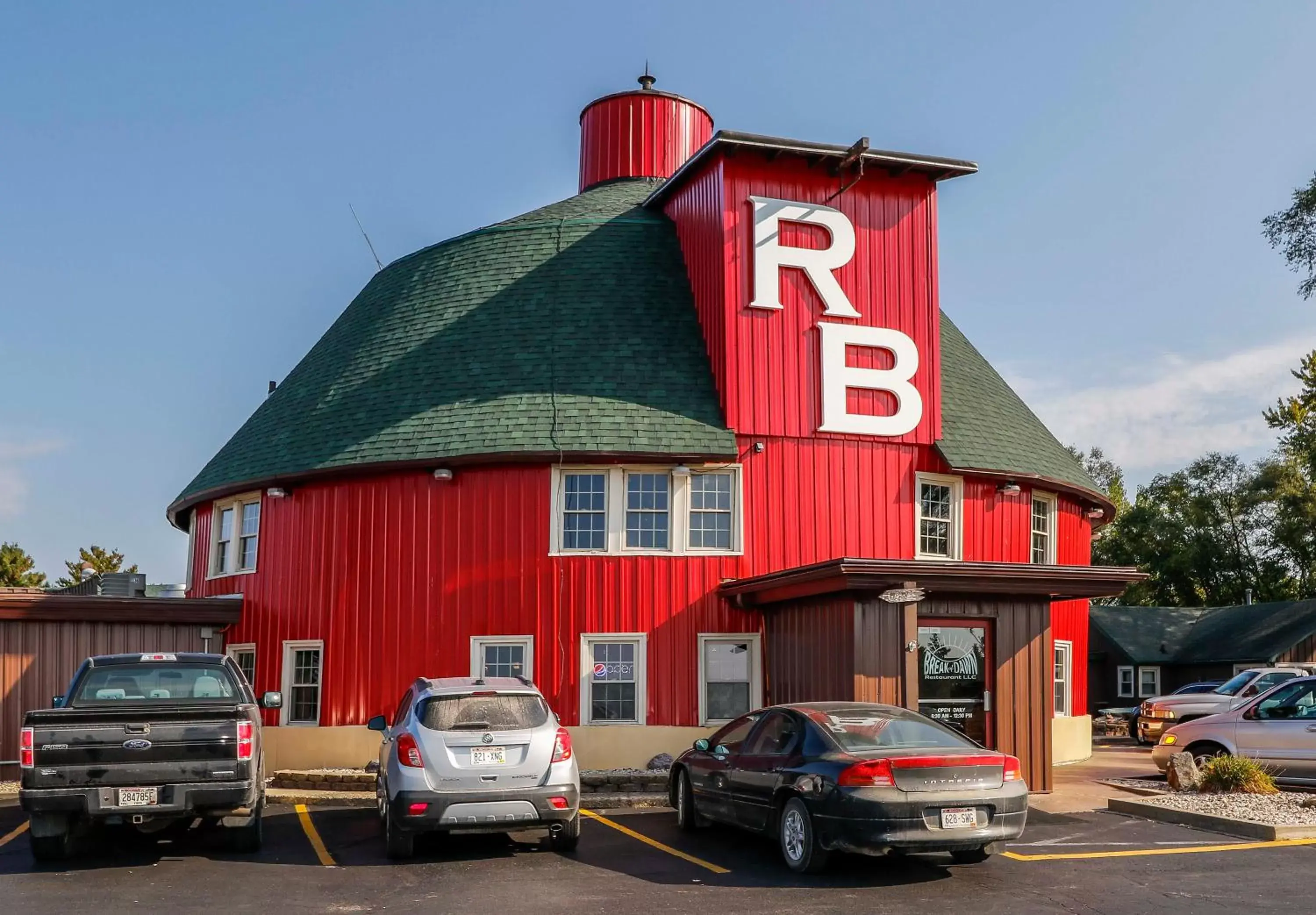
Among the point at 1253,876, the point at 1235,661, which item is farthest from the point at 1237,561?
the point at 1253,876

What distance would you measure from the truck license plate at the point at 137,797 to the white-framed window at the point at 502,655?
8224 millimetres

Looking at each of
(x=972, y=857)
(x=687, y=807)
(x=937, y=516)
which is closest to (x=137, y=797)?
(x=687, y=807)

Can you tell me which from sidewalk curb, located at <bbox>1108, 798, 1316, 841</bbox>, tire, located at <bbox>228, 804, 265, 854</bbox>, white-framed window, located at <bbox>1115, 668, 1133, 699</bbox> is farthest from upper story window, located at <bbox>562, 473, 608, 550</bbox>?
white-framed window, located at <bbox>1115, 668, 1133, 699</bbox>

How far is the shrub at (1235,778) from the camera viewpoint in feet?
49.8

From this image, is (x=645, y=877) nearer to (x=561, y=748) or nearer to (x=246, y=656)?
(x=561, y=748)

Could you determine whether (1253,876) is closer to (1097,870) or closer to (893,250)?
(1097,870)

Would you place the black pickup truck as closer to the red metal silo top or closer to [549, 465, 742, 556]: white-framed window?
[549, 465, 742, 556]: white-framed window

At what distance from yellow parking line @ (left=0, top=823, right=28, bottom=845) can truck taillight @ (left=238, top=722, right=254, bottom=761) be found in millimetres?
3374

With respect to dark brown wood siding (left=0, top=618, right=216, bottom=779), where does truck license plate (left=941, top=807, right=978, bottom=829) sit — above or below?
below

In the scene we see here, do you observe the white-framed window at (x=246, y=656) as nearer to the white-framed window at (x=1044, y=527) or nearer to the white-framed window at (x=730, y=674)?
the white-framed window at (x=730, y=674)

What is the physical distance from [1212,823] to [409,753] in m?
8.34

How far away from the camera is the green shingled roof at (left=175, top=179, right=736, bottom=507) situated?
1945cm

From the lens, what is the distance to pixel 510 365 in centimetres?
2055

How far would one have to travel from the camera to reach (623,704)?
19141mm
